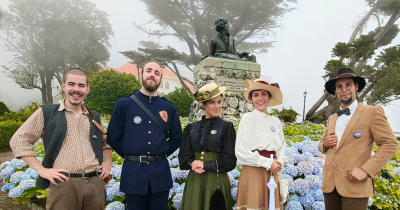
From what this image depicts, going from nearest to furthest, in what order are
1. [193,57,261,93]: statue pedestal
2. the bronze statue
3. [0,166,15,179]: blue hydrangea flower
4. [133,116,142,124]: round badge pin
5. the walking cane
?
1. the walking cane
2. [133,116,142,124]: round badge pin
3. [0,166,15,179]: blue hydrangea flower
4. [193,57,261,93]: statue pedestal
5. the bronze statue

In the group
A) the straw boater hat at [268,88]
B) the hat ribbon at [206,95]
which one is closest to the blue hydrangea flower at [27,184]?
the hat ribbon at [206,95]

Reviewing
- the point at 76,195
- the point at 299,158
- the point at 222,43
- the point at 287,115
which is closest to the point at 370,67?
the point at 287,115

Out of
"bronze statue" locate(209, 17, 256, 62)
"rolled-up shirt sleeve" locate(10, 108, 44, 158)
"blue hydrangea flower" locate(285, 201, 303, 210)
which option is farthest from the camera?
"bronze statue" locate(209, 17, 256, 62)

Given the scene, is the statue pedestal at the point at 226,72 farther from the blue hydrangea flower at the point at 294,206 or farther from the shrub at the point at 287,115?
the shrub at the point at 287,115

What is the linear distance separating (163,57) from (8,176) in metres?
18.2

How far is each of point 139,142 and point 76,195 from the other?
2.32 feet

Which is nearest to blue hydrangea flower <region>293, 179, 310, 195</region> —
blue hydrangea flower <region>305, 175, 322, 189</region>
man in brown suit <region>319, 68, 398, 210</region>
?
blue hydrangea flower <region>305, 175, 322, 189</region>

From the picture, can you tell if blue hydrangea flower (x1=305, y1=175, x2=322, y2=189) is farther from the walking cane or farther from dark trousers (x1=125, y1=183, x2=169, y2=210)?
dark trousers (x1=125, y1=183, x2=169, y2=210)

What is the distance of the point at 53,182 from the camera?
84.0 inches

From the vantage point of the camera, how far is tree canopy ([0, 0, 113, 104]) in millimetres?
28109

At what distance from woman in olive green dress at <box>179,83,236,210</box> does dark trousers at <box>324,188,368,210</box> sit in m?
0.93

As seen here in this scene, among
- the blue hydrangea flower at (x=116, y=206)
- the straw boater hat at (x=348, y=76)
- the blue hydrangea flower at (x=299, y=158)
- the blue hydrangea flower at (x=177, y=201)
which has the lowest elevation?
the blue hydrangea flower at (x=116, y=206)

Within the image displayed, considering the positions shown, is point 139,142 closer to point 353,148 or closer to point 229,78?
point 353,148

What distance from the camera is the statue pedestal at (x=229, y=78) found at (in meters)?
8.64
